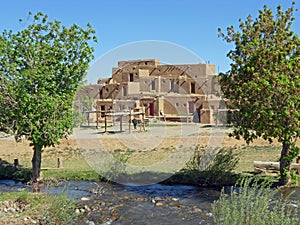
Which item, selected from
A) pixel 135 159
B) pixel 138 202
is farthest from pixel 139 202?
pixel 135 159

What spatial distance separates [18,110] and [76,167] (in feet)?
17.3

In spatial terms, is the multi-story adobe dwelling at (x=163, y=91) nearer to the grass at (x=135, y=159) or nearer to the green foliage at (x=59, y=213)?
the grass at (x=135, y=159)

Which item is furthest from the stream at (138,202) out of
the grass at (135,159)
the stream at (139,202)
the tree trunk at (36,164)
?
the grass at (135,159)

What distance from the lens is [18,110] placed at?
12.8m

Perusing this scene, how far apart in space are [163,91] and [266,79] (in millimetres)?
38252

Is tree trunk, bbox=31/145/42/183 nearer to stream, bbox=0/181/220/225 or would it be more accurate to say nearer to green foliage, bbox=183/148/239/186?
stream, bbox=0/181/220/225

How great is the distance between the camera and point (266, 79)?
38.8 feet

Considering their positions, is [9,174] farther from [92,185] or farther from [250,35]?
[250,35]

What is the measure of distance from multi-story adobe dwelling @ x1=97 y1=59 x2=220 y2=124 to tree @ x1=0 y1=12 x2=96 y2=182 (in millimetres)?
29439

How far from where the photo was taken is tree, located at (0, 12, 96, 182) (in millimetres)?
12672

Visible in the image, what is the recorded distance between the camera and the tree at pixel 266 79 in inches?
457

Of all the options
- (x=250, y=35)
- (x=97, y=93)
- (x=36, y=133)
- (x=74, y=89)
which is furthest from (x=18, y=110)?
(x=97, y=93)

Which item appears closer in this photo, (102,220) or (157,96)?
(102,220)

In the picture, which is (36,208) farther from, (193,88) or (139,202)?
(193,88)
